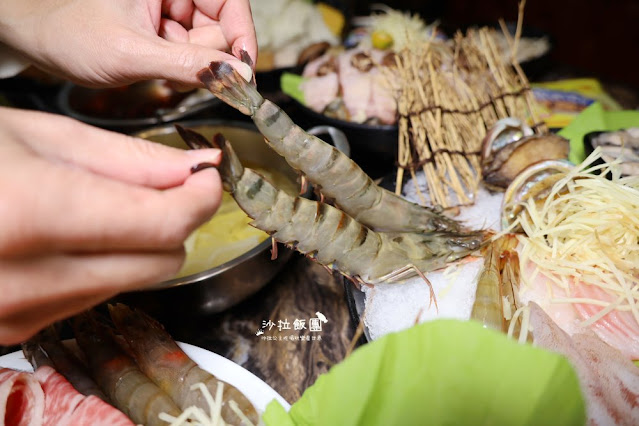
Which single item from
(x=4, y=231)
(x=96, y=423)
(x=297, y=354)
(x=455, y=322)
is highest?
(x=4, y=231)

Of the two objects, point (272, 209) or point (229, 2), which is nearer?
point (272, 209)

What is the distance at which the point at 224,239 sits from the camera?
1840 millimetres

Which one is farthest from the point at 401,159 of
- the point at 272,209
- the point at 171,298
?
the point at 171,298

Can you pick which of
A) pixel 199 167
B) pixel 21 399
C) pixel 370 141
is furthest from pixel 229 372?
pixel 370 141

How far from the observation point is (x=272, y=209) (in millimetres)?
1300

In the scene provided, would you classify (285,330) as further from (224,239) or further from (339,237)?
(224,239)

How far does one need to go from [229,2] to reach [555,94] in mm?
1906

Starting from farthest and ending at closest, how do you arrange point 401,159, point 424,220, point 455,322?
point 401,159
point 424,220
point 455,322

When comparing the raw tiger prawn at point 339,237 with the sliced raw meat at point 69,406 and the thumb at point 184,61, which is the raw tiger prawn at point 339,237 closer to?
the thumb at point 184,61

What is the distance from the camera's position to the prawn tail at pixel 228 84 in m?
1.20

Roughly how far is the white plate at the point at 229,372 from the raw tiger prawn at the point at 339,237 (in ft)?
1.28

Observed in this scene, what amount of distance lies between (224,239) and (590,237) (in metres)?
1.35

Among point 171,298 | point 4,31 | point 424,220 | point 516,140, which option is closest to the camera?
point 171,298

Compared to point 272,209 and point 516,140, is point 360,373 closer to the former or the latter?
point 272,209
